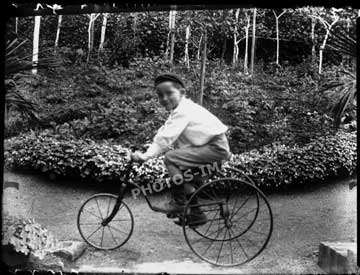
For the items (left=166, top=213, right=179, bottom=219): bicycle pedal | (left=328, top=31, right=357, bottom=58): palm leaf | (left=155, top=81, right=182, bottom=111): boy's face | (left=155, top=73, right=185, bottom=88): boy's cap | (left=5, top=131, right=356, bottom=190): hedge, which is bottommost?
(left=166, top=213, right=179, bottom=219): bicycle pedal

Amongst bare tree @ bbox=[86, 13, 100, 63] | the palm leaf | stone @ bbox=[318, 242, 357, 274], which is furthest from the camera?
bare tree @ bbox=[86, 13, 100, 63]

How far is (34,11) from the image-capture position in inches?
194

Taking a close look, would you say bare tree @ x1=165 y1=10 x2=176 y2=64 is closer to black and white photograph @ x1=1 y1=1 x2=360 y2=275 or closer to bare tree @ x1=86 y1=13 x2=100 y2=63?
black and white photograph @ x1=1 y1=1 x2=360 y2=275

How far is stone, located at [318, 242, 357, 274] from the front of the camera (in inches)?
164

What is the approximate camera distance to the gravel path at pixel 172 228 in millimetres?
4359

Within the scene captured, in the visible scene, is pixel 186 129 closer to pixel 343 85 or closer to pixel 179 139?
pixel 179 139

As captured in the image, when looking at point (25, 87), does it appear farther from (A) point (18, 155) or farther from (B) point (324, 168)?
(B) point (324, 168)

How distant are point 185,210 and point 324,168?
6.16 feet

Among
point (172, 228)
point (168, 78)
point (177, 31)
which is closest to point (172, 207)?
point (172, 228)

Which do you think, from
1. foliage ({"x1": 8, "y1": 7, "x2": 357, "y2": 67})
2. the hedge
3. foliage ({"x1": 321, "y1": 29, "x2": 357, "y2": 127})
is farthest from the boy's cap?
foliage ({"x1": 321, "y1": 29, "x2": 357, "y2": 127})

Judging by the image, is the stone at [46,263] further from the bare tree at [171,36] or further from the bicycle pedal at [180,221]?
the bare tree at [171,36]

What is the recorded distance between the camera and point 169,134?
4230mm

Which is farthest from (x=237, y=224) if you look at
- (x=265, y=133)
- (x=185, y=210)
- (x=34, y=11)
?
(x=34, y=11)

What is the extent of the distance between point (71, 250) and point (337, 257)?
2478mm
